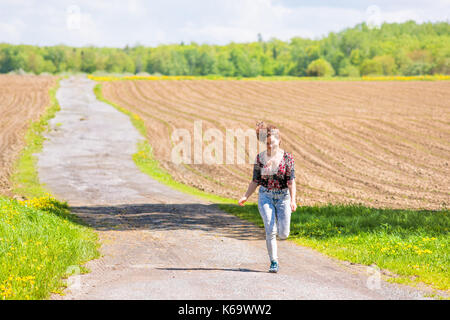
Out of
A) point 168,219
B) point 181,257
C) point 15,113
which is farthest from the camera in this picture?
point 15,113

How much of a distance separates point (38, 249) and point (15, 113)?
3876 centimetres

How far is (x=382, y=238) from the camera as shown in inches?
417

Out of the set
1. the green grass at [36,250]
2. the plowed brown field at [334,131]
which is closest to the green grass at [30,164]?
the plowed brown field at [334,131]

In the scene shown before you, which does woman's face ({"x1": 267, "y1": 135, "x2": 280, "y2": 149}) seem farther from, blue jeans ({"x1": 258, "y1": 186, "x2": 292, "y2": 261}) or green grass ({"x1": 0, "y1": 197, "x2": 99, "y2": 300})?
→ green grass ({"x1": 0, "y1": 197, "x2": 99, "y2": 300})

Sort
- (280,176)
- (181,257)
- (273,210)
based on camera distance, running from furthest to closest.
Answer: (181,257), (273,210), (280,176)

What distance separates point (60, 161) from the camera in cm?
2727

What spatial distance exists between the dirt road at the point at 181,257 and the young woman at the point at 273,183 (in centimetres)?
76

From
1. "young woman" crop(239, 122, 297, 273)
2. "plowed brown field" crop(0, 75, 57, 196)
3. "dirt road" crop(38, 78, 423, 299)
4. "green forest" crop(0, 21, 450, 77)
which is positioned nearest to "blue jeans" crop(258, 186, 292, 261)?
"young woman" crop(239, 122, 297, 273)

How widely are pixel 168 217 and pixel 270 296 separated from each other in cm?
789

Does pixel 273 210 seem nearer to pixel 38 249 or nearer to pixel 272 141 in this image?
pixel 272 141

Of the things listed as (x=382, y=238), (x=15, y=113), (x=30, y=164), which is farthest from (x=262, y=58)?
(x=382, y=238)

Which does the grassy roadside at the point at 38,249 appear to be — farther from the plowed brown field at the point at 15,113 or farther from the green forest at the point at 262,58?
the green forest at the point at 262,58

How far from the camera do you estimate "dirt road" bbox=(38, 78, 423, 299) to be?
7098mm

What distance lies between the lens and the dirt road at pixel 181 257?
7098mm
